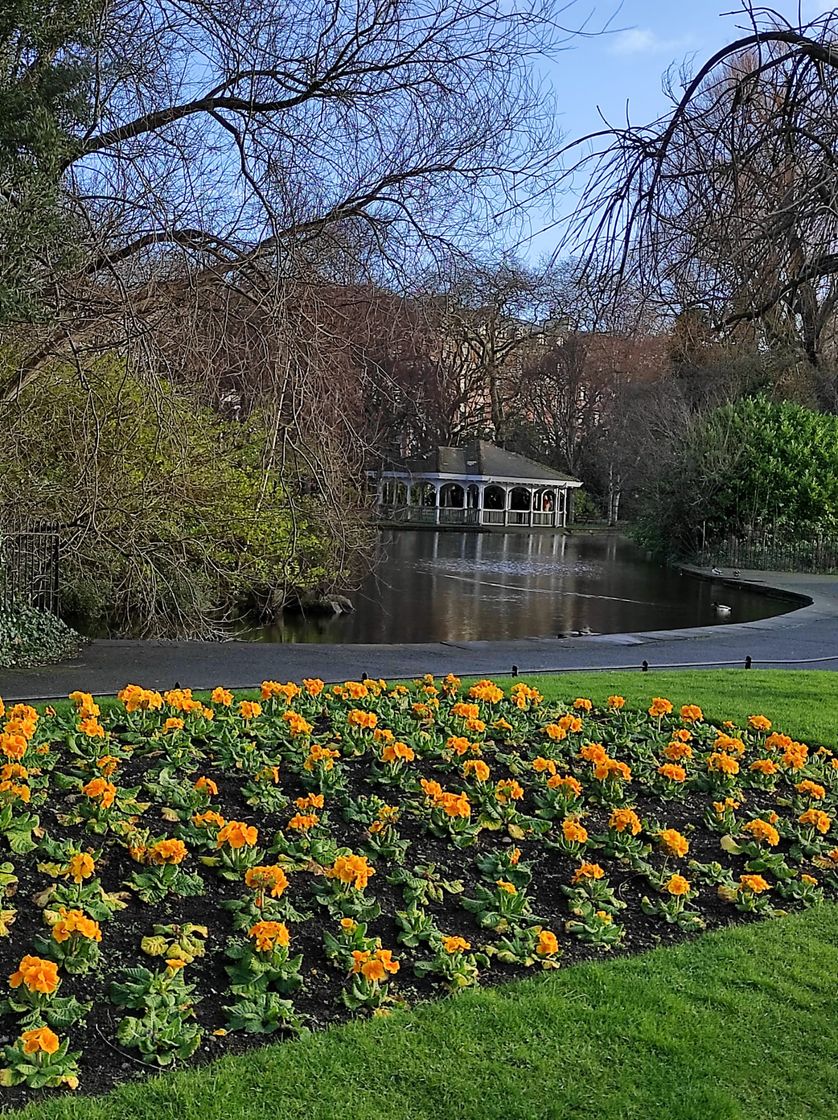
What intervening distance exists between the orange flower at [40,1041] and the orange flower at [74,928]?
1.51 ft

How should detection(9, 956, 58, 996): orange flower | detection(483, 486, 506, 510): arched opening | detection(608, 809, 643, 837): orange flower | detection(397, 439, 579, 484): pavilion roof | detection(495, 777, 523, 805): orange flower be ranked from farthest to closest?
detection(483, 486, 506, 510): arched opening
detection(397, 439, 579, 484): pavilion roof
detection(495, 777, 523, 805): orange flower
detection(608, 809, 643, 837): orange flower
detection(9, 956, 58, 996): orange flower

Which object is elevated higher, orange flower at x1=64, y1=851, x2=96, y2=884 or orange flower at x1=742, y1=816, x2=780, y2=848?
orange flower at x1=64, y1=851, x2=96, y2=884

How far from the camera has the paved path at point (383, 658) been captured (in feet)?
28.6

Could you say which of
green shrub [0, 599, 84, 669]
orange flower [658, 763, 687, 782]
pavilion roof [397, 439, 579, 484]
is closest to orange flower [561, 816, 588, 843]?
orange flower [658, 763, 687, 782]

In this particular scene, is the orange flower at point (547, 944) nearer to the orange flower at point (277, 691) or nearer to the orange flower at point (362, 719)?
the orange flower at point (362, 719)

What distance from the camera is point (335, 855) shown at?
3.95 metres

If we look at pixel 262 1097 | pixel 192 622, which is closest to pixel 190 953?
pixel 262 1097

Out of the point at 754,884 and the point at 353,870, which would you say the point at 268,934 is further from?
the point at 754,884

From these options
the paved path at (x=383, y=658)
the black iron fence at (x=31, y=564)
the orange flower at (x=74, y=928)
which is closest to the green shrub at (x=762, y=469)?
the paved path at (x=383, y=658)

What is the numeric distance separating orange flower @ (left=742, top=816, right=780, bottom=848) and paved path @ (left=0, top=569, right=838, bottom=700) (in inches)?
173

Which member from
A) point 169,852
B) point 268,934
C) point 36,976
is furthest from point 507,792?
point 36,976

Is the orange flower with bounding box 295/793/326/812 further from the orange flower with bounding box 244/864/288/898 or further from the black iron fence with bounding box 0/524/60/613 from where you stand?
the black iron fence with bounding box 0/524/60/613

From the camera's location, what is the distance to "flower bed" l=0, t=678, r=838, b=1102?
118 inches

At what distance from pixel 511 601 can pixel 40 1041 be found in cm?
1814
